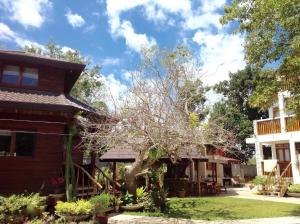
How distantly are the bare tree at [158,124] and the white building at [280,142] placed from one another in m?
10.0

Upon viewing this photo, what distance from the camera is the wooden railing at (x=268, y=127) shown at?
25.2m

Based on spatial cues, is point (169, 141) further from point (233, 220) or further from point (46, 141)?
point (46, 141)

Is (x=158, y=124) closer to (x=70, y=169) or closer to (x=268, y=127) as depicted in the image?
(x=70, y=169)

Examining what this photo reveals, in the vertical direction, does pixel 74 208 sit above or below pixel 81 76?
below

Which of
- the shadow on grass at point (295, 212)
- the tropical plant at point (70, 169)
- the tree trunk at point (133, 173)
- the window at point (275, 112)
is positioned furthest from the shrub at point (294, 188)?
the tropical plant at point (70, 169)

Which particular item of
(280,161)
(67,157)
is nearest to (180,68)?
(67,157)

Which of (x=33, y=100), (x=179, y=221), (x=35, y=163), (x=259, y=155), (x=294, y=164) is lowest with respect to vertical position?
(x=179, y=221)

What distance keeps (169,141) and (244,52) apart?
490 cm

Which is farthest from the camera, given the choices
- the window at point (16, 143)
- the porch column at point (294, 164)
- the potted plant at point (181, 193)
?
the porch column at point (294, 164)

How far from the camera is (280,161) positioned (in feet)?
87.1

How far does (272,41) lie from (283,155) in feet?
52.9

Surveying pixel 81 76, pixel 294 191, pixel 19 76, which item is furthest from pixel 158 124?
pixel 81 76

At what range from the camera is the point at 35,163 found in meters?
14.0

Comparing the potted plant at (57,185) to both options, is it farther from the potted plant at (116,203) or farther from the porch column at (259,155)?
the porch column at (259,155)
